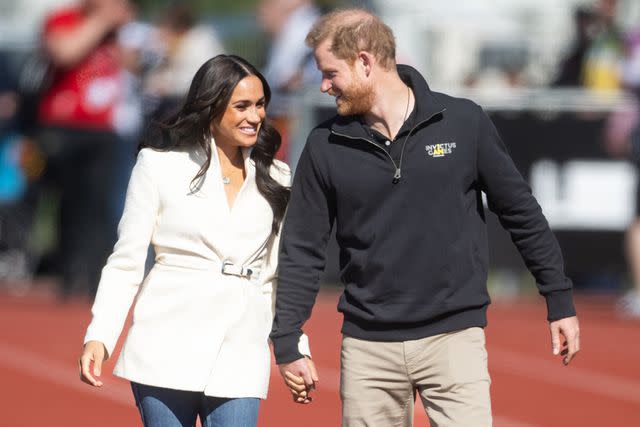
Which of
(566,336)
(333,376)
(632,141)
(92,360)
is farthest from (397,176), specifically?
(632,141)

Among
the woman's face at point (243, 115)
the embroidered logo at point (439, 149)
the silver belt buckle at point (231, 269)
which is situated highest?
the woman's face at point (243, 115)

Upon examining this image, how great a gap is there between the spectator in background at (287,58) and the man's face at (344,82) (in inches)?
363

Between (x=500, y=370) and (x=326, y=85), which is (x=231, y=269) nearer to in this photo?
(x=326, y=85)

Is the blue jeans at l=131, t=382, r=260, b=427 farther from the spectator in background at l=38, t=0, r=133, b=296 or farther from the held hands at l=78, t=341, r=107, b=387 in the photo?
the spectator in background at l=38, t=0, r=133, b=296

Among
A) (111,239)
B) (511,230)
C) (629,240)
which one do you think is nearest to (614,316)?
(629,240)

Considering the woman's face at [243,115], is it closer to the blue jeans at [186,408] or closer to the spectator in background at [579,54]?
the blue jeans at [186,408]

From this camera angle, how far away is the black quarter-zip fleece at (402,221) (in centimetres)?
552

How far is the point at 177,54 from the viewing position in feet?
52.6

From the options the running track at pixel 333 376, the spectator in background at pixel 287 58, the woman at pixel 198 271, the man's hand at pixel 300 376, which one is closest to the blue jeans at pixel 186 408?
the woman at pixel 198 271

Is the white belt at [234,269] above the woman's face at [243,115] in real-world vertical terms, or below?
below

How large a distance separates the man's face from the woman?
0.80ft

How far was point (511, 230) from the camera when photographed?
18.9 feet

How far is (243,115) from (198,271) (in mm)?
558

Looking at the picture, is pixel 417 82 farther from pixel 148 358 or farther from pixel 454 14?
pixel 454 14
